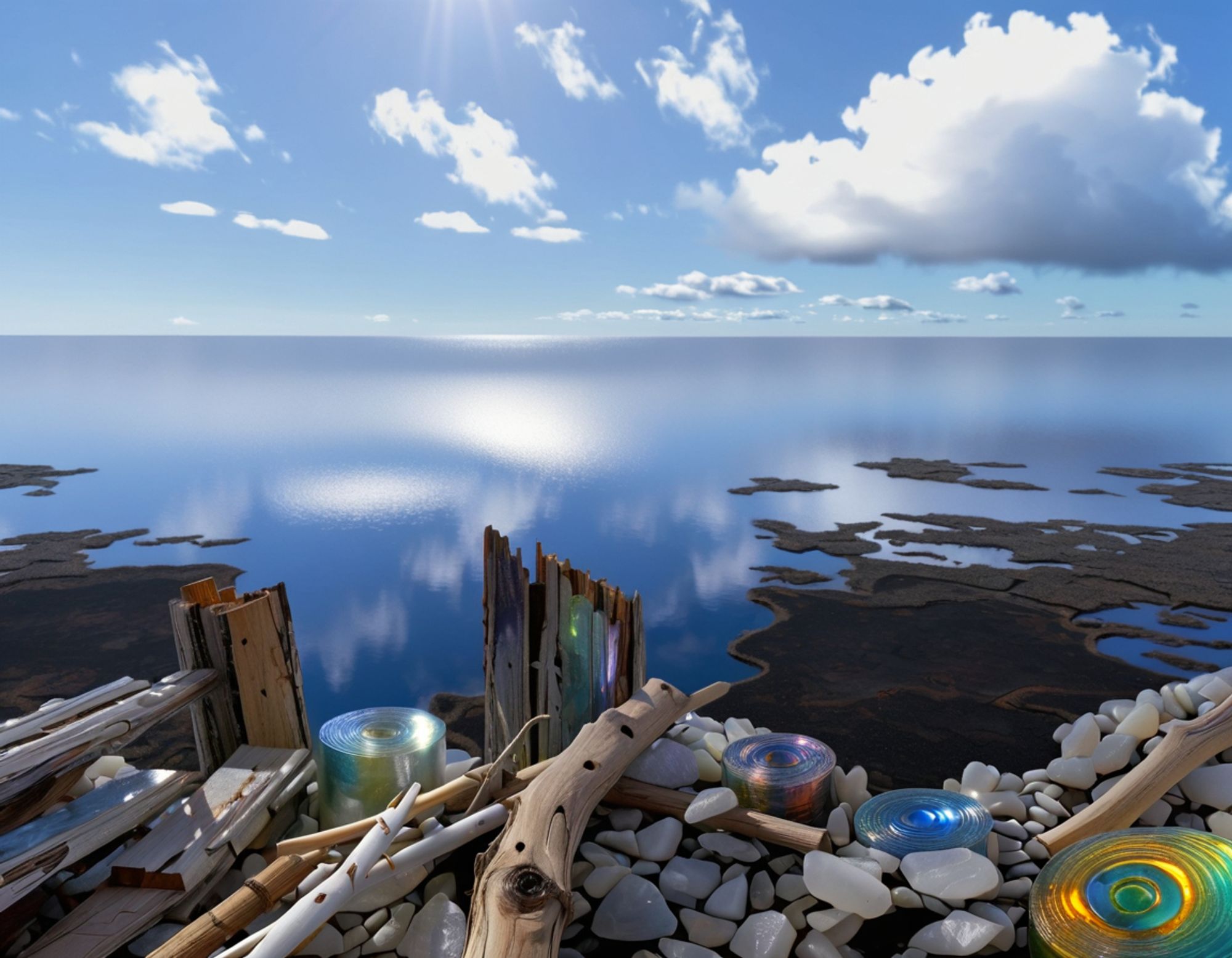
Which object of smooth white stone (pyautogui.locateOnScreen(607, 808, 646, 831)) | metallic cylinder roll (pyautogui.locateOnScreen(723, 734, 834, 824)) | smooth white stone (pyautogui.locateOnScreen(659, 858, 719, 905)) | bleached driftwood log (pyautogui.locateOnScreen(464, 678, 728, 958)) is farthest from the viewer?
metallic cylinder roll (pyautogui.locateOnScreen(723, 734, 834, 824))

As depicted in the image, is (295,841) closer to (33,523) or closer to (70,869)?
(70,869)

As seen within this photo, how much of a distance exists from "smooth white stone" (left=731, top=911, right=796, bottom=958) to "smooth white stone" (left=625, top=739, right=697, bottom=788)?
100 cm

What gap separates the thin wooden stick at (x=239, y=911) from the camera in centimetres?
363

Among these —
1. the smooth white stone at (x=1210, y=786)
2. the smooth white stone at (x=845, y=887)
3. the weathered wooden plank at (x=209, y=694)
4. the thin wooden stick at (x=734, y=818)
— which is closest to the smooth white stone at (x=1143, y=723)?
the smooth white stone at (x=1210, y=786)

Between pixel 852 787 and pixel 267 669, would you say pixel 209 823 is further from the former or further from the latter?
pixel 852 787

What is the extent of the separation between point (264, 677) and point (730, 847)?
2.75 metres

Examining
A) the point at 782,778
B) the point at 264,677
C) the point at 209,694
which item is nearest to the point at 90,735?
the point at 209,694

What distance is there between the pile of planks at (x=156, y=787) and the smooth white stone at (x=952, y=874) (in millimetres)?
3241

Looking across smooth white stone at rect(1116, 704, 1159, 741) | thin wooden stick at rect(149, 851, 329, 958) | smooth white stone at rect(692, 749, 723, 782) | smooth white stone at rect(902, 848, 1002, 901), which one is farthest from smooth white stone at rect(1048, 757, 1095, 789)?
thin wooden stick at rect(149, 851, 329, 958)

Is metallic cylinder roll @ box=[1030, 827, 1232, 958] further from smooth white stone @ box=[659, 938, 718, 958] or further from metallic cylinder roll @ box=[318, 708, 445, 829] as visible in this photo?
metallic cylinder roll @ box=[318, 708, 445, 829]

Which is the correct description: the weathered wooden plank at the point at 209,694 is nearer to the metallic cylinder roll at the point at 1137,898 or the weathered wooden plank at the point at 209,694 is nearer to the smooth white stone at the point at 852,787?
the smooth white stone at the point at 852,787

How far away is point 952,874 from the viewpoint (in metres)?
4.22

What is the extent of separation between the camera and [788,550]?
647 inches

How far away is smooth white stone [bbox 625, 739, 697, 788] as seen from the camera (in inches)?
198
